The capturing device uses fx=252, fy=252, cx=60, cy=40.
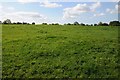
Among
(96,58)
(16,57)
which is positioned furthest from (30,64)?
(96,58)

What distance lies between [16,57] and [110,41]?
11.2 m

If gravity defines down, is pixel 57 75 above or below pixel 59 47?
below

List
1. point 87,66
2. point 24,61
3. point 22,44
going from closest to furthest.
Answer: point 87,66
point 24,61
point 22,44

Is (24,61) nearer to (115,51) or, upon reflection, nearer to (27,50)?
(27,50)

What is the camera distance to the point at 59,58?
21688mm

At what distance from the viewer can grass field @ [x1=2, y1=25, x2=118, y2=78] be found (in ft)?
61.2

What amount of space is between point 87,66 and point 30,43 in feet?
30.1

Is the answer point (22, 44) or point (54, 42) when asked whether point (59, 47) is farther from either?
point (22, 44)

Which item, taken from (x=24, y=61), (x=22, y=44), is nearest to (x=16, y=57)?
(x=24, y=61)

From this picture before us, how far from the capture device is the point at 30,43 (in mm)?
26875

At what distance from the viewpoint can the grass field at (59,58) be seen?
1866 centimetres

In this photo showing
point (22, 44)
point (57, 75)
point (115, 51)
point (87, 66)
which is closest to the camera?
point (57, 75)

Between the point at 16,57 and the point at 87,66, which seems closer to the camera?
the point at 87,66

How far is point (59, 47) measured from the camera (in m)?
24.7
